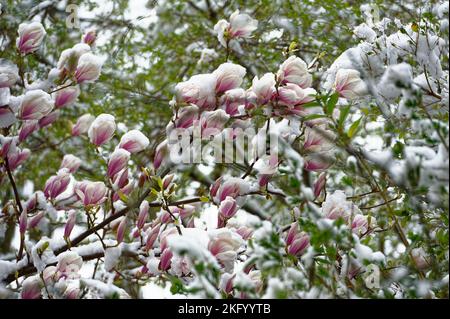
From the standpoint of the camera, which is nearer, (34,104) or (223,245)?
(223,245)

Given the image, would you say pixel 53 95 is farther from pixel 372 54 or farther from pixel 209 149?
pixel 372 54

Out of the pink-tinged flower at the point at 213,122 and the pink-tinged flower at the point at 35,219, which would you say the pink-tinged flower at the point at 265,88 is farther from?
the pink-tinged flower at the point at 35,219

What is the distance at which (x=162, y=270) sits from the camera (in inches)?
55.5

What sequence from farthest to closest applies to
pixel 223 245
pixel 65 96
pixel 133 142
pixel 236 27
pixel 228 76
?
1. pixel 236 27
2. pixel 65 96
3. pixel 133 142
4. pixel 228 76
5. pixel 223 245

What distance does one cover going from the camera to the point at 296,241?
1.32m

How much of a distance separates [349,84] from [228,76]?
30 cm

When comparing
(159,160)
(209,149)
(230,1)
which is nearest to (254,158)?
(209,149)

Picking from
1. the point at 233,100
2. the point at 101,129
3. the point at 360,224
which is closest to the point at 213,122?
the point at 233,100

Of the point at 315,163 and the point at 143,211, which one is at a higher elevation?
the point at 315,163

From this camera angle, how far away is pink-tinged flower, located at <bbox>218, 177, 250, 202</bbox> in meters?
1.45

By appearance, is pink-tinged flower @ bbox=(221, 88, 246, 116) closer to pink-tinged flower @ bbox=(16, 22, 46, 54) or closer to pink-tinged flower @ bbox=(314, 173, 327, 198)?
pink-tinged flower @ bbox=(314, 173, 327, 198)

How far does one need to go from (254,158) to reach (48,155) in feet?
8.36

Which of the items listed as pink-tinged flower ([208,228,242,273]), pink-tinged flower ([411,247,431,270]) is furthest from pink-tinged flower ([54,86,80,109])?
pink-tinged flower ([411,247,431,270])

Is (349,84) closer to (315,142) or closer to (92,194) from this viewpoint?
(315,142)
